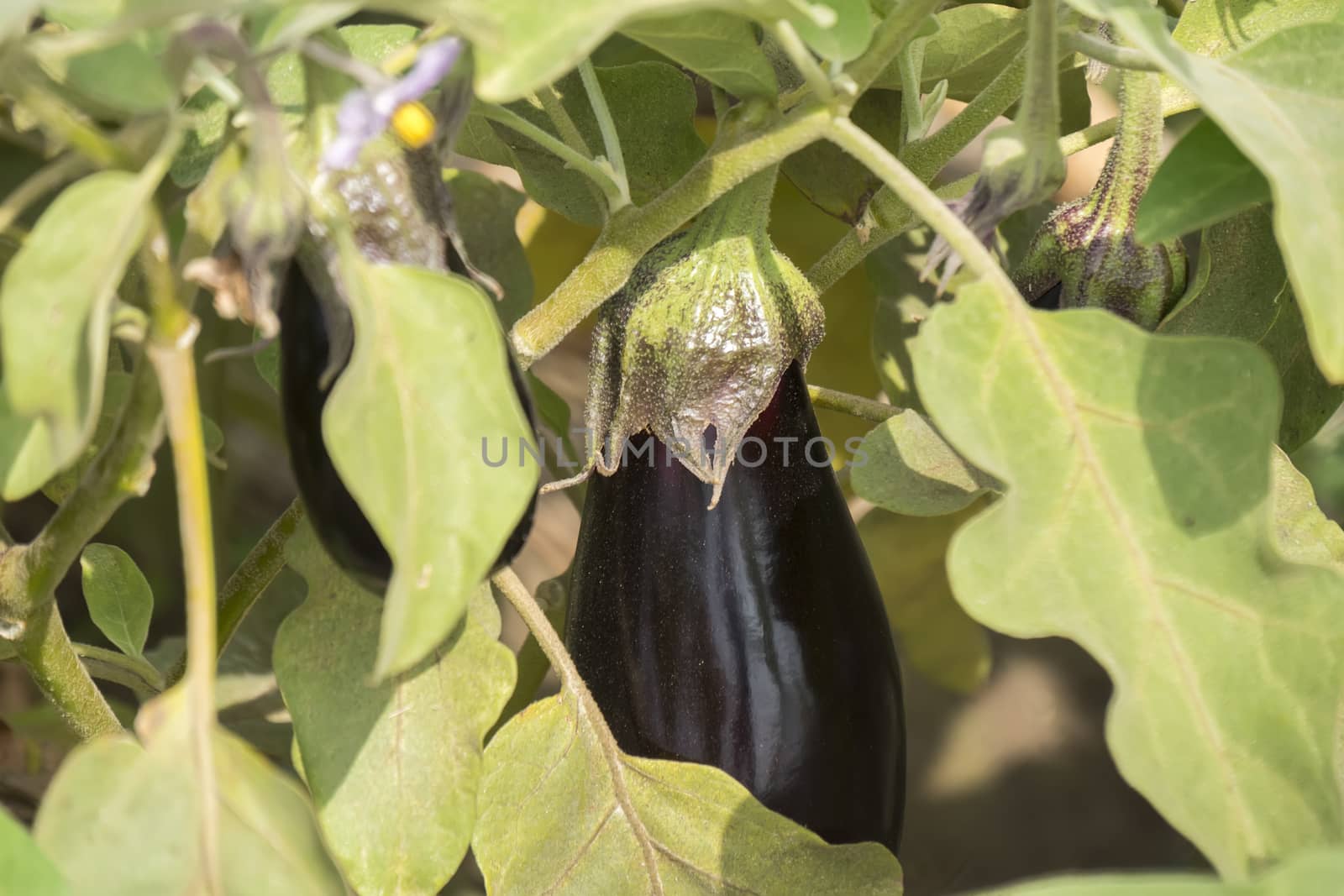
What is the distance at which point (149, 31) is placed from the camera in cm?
32

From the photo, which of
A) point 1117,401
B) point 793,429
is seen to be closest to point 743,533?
point 793,429

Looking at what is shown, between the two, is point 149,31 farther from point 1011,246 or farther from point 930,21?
point 1011,246

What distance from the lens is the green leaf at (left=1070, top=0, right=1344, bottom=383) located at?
29cm

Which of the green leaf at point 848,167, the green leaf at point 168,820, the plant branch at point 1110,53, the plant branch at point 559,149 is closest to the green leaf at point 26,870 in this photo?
the green leaf at point 168,820

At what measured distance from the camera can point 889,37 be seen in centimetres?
36

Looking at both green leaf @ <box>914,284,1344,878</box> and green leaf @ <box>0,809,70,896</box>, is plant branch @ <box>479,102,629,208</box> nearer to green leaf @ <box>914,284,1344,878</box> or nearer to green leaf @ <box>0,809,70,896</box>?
green leaf @ <box>914,284,1344,878</box>

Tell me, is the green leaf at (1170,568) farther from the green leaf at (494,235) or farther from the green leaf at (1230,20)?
the green leaf at (494,235)

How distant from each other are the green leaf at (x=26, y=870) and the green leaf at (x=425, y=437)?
3.3 inches

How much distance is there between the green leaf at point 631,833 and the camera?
1.45 feet

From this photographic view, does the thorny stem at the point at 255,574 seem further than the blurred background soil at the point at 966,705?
No

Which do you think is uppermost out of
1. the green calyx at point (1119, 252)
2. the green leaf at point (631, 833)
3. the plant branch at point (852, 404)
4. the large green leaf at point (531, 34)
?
the large green leaf at point (531, 34)

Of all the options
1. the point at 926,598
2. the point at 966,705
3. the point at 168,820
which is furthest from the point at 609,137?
the point at 966,705

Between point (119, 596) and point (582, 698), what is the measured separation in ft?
0.62

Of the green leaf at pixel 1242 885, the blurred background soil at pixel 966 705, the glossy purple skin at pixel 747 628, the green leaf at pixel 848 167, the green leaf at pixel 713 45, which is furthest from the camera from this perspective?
the blurred background soil at pixel 966 705
